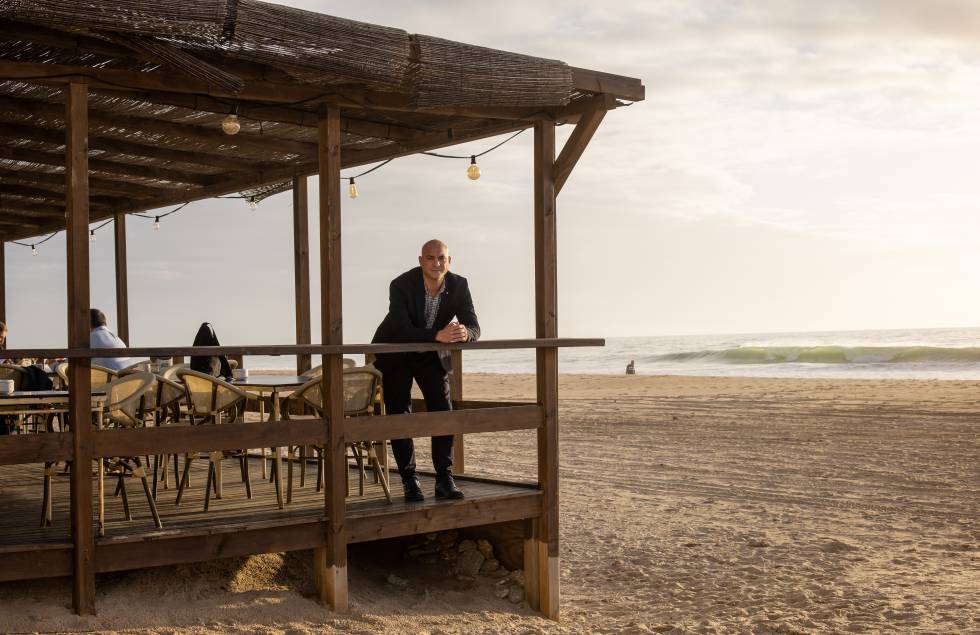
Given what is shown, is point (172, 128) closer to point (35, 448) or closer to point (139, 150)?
point (139, 150)

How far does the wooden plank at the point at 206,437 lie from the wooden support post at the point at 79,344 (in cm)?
11

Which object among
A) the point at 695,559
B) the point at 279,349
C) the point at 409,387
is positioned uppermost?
the point at 279,349

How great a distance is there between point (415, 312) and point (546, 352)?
855 millimetres

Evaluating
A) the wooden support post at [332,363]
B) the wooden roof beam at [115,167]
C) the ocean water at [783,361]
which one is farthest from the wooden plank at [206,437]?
the ocean water at [783,361]

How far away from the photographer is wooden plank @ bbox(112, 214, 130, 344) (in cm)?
1140

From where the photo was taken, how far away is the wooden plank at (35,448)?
16.9 ft

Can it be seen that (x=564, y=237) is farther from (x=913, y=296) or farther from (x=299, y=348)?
(x=299, y=348)

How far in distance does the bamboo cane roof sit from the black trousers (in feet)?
4.93

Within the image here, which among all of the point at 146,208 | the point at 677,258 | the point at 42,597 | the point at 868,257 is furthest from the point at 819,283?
the point at 42,597

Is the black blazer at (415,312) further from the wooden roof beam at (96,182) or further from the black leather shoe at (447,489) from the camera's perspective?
the wooden roof beam at (96,182)

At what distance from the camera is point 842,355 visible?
46000 mm

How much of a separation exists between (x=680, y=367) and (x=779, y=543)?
40.1 m

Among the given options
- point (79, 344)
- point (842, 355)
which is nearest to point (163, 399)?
point (79, 344)

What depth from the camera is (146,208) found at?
11008 mm
